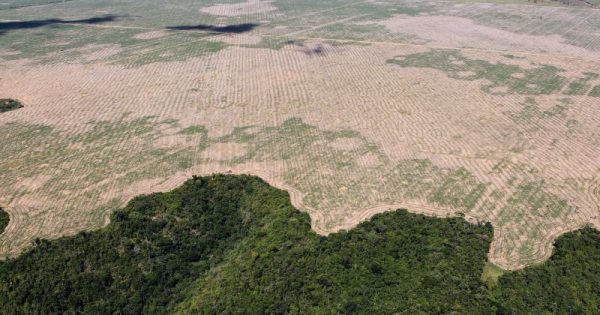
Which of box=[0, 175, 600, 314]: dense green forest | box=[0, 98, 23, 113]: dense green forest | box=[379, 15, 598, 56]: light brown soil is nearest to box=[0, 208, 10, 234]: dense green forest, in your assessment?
box=[0, 175, 600, 314]: dense green forest

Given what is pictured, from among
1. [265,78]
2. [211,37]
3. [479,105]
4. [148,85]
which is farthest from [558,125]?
[211,37]

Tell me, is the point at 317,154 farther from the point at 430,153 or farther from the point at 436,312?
the point at 436,312

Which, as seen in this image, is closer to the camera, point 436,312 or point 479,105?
point 436,312

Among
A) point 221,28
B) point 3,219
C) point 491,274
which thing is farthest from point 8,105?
point 491,274

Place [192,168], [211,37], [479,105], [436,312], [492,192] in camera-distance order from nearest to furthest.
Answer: [436,312] → [492,192] → [192,168] → [479,105] → [211,37]

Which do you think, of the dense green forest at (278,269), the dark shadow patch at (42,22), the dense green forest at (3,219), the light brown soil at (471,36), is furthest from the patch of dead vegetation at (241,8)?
the dense green forest at (278,269)

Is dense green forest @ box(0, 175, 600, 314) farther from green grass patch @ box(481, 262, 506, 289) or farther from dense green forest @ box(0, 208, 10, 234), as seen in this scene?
dense green forest @ box(0, 208, 10, 234)

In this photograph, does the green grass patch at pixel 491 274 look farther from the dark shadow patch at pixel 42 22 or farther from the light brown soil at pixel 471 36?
the dark shadow patch at pixel 42 22
